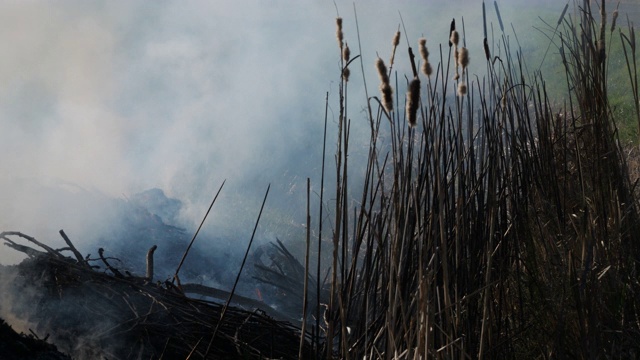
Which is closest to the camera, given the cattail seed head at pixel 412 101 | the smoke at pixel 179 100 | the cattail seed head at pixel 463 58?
the cattail seed head at pixel 412 101

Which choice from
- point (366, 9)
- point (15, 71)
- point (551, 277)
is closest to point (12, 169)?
point (15, 71)

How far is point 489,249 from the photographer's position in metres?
1.71

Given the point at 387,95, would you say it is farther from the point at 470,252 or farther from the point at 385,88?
the point at 470,252

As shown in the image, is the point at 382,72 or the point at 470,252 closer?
the point at 382,72

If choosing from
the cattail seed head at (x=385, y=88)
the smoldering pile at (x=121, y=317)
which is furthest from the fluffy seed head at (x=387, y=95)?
the smoldering pile at (x=121, y=317)

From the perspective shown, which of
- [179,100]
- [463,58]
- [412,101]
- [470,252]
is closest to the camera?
[412,101]

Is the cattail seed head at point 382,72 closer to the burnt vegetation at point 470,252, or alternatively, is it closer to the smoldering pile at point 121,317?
the burnt vegetation at point 470,252

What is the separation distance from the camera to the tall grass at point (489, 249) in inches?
68.1

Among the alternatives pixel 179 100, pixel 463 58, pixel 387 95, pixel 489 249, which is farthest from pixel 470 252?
pixel 179 100

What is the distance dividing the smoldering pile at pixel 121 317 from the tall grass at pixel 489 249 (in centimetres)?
69

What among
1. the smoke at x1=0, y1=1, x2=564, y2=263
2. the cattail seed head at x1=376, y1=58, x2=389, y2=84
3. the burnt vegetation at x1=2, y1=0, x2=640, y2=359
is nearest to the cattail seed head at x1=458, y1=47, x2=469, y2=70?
the burnt vegetation at x1=2, y1=0, x2=640, y2=359

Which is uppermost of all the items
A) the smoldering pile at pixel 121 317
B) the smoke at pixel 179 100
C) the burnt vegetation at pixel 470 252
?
the smoke at pixel 179 100

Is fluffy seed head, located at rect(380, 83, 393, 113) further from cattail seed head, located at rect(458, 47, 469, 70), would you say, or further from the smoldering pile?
the smoldering pile

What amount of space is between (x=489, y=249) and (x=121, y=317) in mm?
1636
